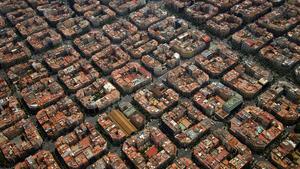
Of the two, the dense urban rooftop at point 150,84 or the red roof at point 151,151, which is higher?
the dense urban rooftop at point 150,84

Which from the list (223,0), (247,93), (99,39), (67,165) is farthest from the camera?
(223,0)

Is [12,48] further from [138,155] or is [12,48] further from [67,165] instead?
[138,155]

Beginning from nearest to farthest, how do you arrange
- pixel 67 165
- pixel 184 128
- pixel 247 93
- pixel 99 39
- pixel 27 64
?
pixel 67 165 → pixel 184 128 → pixel 247 93 → pixel 27 64 → pixel 99 39

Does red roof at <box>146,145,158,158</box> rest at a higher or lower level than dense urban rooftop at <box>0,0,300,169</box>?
lower

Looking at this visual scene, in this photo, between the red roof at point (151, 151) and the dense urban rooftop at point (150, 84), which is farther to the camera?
the dense urban rooftop at point (150, 84)

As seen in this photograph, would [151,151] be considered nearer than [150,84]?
Yes

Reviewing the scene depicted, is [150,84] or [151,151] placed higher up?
[150,84]

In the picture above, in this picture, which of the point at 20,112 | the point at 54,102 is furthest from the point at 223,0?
the point at 20,112

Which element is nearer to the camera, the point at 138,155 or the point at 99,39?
the point at 138,155

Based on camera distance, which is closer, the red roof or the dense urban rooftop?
the red roof

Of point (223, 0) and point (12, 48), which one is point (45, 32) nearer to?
point (12, 48)
